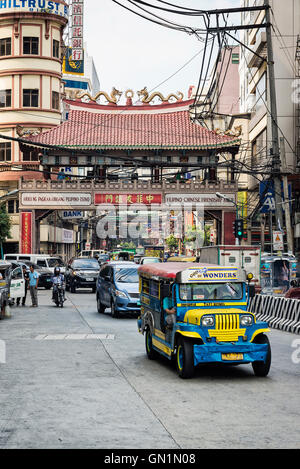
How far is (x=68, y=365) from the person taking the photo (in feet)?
44.4

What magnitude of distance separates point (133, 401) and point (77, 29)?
7256 cm

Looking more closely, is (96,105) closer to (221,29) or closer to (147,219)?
(147,219)

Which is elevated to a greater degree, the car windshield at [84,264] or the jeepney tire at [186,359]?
the car windshield at [84,264]

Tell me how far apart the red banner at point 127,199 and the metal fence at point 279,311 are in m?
26.0

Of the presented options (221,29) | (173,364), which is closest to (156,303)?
(173,364)

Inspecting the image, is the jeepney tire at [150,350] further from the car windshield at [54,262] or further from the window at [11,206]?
the window at [11,206]

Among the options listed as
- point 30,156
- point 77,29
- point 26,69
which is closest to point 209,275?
point 30,156

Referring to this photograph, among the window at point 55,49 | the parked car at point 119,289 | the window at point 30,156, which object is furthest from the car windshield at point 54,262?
the window at point 55,49

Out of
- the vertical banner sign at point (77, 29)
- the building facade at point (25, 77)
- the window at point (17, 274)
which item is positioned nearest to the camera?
the window at point (17, 274)

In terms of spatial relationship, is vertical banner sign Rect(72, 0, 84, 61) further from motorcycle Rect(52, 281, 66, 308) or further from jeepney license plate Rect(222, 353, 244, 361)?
jeepney license plate Rect(222, 353, 244, 361)

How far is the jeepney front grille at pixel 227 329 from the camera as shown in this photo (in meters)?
11.9

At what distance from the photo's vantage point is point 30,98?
211 feet

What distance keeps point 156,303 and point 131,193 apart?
37967mm

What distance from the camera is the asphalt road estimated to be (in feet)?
25.2
